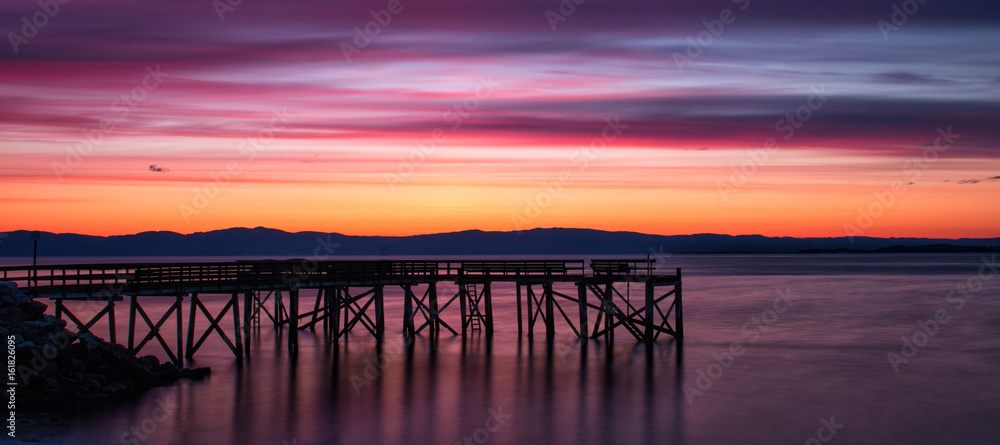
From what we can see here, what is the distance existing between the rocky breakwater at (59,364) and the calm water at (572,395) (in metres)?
1.10

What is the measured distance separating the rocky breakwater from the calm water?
1.10m

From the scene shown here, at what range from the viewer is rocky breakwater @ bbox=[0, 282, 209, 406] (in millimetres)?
25547

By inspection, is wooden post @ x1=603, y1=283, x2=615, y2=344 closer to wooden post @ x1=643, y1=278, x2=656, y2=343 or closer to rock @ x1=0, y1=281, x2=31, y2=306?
wooden post @ x1=643, y1=278, x2=656, y2=343

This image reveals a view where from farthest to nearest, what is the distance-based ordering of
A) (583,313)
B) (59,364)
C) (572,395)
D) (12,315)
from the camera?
1. (583,313)
2. (572,395)
3. (12,315)
4. (59,364)

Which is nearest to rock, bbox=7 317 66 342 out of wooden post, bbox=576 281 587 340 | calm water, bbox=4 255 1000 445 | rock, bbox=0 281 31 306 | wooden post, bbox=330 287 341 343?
rock, bbox=0 281 31 306

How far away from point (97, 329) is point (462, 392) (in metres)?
28.2

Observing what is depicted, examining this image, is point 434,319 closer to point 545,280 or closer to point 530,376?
point 545,280

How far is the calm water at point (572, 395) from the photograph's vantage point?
23438mm

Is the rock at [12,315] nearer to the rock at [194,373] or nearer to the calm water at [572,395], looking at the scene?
the calm water at [572,395]

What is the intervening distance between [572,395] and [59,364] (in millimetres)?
15800

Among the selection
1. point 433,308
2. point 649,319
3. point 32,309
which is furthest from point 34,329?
point 649,319

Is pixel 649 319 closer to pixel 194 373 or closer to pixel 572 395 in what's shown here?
pixel 572 395

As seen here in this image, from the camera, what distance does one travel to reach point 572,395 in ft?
94.2

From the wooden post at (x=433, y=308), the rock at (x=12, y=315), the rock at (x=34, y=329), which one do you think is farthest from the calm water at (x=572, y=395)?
the rock at (x=12, y=315)
